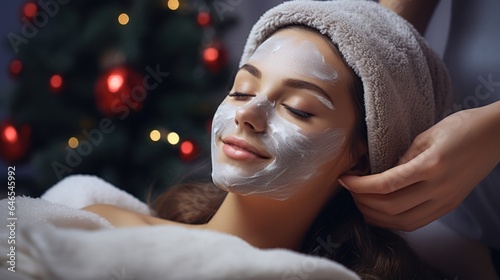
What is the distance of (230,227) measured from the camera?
121cm

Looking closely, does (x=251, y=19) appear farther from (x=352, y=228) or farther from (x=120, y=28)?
(x=352, y=228)

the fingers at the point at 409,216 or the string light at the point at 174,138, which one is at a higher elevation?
the fingers at the point at 409,216

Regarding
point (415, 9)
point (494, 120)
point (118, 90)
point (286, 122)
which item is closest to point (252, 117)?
point (286, 122)

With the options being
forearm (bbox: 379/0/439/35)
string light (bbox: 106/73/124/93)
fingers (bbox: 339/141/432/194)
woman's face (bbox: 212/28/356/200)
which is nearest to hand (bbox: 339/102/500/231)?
fingers (bbox: 339/141/432/194)

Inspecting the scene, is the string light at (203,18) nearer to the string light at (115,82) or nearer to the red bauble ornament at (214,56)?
the red bauble ornament at (214,56)

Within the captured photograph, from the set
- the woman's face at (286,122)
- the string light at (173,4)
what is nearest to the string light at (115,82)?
the string light at (173,4)

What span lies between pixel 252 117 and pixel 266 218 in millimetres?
220

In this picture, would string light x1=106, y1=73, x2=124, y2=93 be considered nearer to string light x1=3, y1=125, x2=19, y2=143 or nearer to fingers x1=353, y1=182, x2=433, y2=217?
string light x1=3, y1=125, x2=19, y2=143

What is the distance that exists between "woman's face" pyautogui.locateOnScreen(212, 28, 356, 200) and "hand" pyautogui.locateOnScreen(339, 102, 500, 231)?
108mm

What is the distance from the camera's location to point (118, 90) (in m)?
1.77

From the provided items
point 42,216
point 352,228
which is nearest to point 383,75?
point 352,228

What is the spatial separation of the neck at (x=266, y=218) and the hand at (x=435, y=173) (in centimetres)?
10

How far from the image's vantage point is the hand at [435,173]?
1117 millimetres

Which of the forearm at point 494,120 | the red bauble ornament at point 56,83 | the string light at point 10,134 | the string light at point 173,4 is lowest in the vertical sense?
the string light at point 10,134
